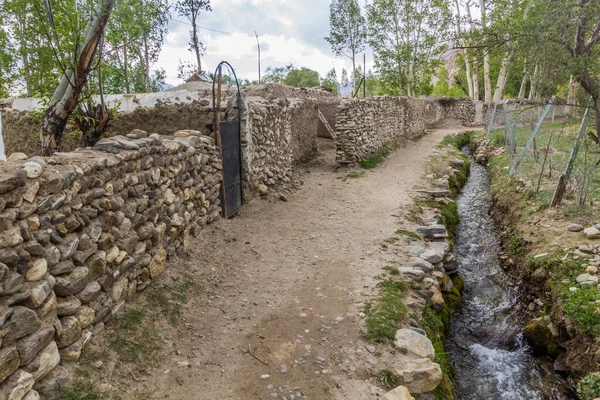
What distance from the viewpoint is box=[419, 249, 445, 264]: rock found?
6375 millimetres

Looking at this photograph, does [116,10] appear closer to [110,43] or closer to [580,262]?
[110,43]

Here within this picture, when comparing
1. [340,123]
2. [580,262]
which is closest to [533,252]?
[580,262]

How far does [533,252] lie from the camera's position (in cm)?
673

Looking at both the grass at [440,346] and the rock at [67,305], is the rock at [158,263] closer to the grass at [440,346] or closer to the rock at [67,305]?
the rock at [67,305]

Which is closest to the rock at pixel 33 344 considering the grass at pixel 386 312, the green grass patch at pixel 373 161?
→ the grass at pixel 386 312

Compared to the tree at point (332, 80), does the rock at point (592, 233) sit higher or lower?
lower

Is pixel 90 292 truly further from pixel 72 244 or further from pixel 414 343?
pixel 414 343

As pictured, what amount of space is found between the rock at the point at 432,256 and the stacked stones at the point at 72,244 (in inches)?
149

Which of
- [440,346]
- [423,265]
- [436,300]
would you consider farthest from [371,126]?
[440,346]

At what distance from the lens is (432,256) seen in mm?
6438

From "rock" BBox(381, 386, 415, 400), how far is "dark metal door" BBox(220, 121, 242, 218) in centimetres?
443

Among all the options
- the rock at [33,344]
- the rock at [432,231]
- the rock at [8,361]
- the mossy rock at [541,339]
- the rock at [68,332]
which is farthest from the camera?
the rock at [432,231]

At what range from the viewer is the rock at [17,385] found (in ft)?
8.20

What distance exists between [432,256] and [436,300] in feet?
3.20
